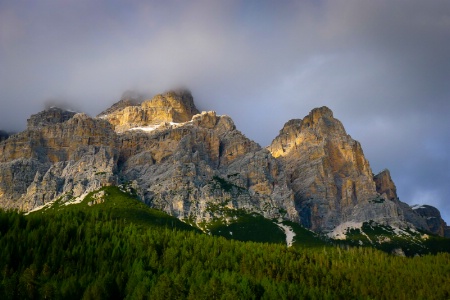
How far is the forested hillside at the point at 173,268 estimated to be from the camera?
115m

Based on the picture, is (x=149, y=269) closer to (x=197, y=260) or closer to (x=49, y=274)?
(x=197, y=260)

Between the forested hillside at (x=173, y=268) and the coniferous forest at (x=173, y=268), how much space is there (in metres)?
0.31

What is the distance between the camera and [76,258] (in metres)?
145

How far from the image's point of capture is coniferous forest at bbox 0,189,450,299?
377ft

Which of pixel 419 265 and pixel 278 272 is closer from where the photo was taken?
pixel 278 272

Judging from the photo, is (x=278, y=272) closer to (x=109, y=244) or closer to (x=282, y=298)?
(x=282, y=298)

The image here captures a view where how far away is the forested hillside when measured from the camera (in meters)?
115

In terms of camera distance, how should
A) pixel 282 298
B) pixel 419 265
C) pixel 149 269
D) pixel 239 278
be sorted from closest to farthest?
pixel 282 298 < pixel 239 278 < pixel 149 269 < pixel 419 265

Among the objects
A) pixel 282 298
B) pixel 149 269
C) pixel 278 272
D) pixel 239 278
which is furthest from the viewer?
pixel 278 272

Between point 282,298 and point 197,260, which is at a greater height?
point 197,260

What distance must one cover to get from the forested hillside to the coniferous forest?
314 mm

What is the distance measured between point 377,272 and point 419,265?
22202 millimetres

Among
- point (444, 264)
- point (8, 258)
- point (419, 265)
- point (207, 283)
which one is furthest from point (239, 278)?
point (444, 264)

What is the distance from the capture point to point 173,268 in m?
149
